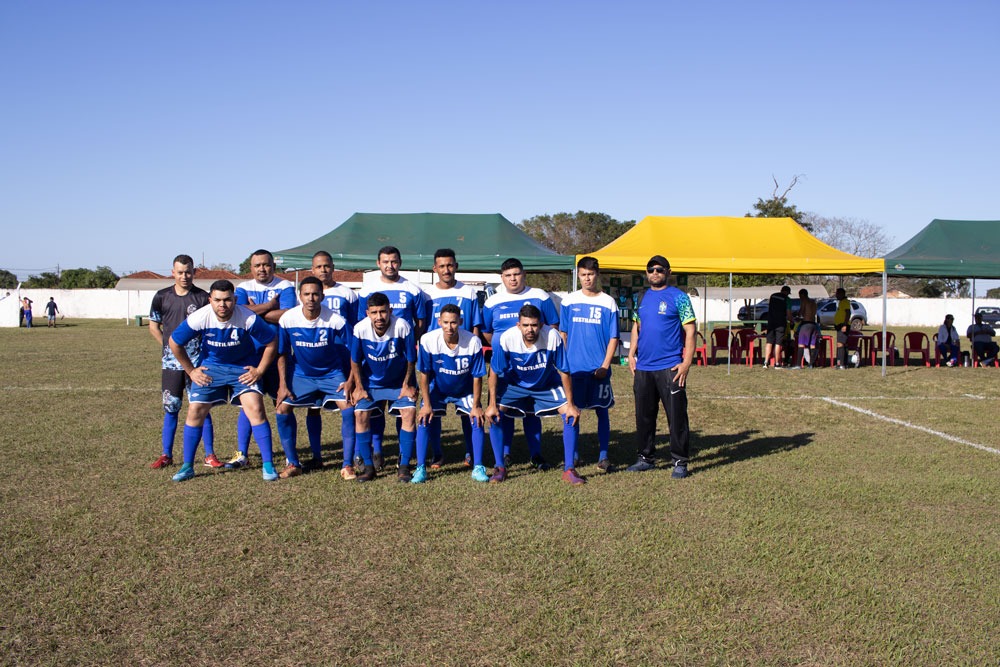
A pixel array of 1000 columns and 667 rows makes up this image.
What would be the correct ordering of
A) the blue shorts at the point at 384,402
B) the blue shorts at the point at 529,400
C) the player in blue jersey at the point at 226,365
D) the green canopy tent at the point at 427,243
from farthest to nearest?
the green canopy tent at the point at 427,243
the blue shorts at the point at 529,400
the blue shorts at the point at 384,402
the player in blue jersey at the point at 226,365

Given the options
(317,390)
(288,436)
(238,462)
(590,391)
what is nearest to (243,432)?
(238,462)

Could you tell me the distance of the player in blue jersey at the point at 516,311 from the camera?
279 inches

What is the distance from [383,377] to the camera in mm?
6715

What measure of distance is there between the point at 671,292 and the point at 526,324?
131 centimetres

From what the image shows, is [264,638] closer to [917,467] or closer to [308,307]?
[308,307]

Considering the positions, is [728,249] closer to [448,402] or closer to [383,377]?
[448,402]

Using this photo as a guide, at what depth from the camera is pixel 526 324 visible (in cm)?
641

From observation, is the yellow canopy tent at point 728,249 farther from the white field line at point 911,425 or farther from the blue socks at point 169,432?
the blue socks at point 169,432

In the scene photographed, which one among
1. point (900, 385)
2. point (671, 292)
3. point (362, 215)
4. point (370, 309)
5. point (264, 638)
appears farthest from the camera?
point (362, 215)

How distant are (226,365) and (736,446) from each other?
4.95m

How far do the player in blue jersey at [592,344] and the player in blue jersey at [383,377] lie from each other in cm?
140

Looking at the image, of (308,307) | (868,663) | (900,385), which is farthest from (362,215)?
(868,663)

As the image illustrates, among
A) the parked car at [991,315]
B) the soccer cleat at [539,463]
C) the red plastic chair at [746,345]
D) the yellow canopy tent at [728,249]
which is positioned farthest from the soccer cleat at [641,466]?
the parked car at [991,315]

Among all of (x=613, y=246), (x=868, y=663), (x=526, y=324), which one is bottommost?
(x=868, y=663)
